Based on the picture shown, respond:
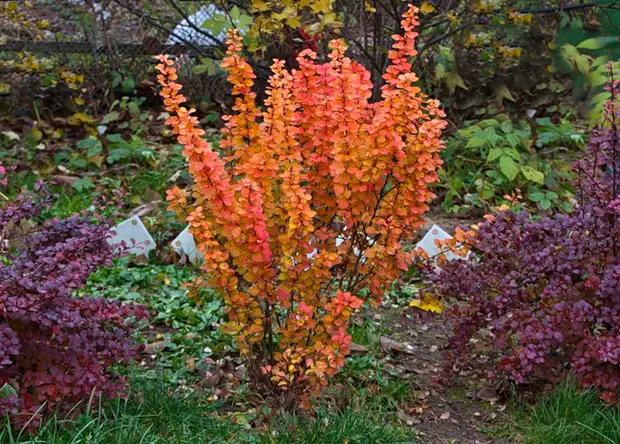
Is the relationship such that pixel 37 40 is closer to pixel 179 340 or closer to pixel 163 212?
pixel 163 212

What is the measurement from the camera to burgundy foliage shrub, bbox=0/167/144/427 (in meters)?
2.70

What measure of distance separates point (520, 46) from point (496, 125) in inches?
48.5

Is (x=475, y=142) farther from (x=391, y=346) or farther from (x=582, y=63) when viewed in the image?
(x=391, y=346)

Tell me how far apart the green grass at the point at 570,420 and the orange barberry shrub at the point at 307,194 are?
741 millimetres

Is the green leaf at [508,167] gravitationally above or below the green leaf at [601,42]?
below

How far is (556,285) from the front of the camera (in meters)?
3.17

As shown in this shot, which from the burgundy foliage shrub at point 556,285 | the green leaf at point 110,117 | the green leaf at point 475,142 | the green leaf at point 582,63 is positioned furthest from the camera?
the green leaf at point 110,117

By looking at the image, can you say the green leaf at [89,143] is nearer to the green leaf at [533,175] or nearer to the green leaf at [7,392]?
the green leaf at [533,175]

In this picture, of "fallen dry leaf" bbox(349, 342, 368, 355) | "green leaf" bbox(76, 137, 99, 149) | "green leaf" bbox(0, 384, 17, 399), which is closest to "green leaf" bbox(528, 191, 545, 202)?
"fallen dry leaf" bbox(349, 342, 368, 355)

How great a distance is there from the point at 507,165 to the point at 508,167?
2cm

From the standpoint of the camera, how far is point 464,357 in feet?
11.2

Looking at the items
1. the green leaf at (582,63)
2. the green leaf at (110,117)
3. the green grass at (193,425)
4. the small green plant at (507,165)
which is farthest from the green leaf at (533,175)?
the green leaf at (110,117)

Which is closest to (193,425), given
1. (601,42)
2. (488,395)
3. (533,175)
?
(488,395)

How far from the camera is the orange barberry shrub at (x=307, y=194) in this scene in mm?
2822
